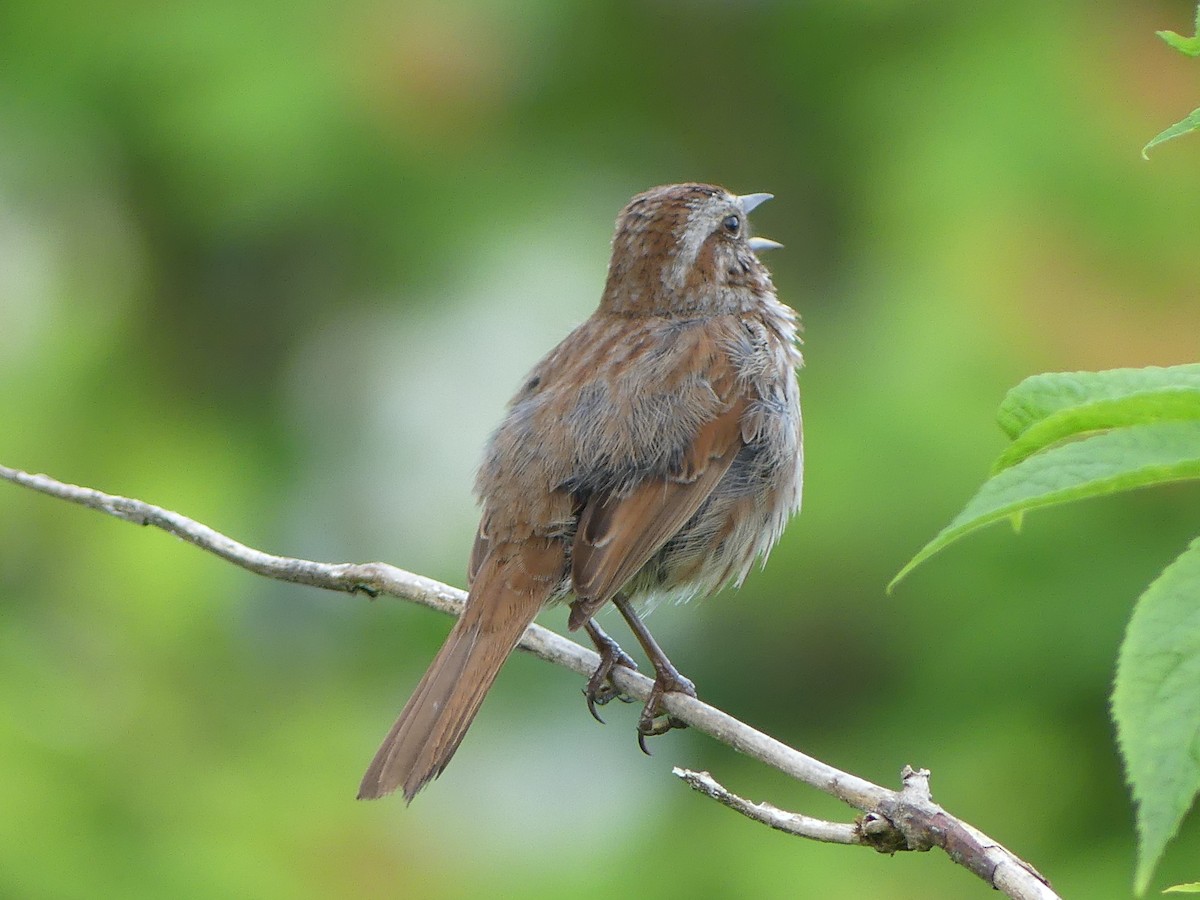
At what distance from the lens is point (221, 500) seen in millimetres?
6676

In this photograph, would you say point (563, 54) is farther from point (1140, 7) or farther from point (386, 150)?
point (1140, 7)

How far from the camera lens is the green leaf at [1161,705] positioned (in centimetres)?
111

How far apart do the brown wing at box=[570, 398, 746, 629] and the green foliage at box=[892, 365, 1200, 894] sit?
2507 mm

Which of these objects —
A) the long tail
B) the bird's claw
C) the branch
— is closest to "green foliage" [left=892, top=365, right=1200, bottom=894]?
the branch

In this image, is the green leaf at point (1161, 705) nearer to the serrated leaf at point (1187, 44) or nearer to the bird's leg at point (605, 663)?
the serrated leaf at point (1187, 44)

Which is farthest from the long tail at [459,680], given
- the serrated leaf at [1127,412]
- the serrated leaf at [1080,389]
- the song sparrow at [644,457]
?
the serrated leaf at [1127,412]

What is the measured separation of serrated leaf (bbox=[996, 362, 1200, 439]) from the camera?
136 cm

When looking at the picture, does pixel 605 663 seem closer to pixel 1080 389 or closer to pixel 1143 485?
Result: pixel 1080 389

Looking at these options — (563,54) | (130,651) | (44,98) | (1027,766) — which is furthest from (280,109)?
(1027,766)

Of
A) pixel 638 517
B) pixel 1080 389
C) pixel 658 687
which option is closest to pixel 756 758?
pixel 658 687

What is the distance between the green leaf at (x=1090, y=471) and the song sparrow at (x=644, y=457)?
2388 mm

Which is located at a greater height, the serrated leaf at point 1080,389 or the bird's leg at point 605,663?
the serrated leaf at point 1080,389

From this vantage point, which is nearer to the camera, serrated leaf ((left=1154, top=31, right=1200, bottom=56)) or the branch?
serrated leaf ((left=1154, top=31, right=1200, bottom=56))

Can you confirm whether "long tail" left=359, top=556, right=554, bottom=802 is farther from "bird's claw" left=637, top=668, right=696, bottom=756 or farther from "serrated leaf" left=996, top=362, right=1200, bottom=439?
"serrated leaf" left=996, top=362, right=1200, bottom=439
